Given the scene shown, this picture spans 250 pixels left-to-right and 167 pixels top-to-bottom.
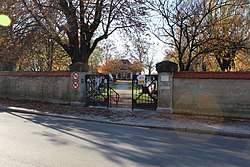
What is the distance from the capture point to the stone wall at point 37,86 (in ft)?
40.2

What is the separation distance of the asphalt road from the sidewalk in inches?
15.9

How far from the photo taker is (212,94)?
362 inches

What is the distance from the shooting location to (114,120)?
8734 mm

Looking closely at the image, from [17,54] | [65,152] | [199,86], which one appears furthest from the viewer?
[17,54]

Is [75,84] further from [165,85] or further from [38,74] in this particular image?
[165,85]

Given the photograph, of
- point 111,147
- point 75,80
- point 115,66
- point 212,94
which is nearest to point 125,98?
point 75,80

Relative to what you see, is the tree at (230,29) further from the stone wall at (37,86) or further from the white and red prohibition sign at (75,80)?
the stone wall at (37,86)

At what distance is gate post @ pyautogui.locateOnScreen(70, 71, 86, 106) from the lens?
11.6 m

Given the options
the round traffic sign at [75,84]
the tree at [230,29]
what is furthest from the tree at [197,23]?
the round traffic sign at [75,84]

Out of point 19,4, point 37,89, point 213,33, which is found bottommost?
point 37,89

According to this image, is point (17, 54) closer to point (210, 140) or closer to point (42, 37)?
point (42, 37)

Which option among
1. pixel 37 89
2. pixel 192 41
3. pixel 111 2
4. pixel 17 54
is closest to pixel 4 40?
pixel 17 54

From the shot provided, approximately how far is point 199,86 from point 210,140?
3441 millimetres

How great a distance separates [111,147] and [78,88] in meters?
6.66
